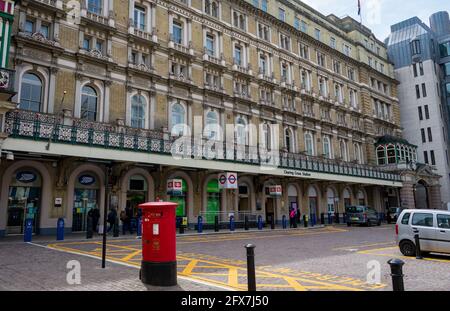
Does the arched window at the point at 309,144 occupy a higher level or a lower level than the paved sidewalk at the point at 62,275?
higher

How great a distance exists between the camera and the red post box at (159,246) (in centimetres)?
770

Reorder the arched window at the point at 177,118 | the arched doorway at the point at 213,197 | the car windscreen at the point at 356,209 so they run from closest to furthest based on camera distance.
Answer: the arched window at the point at 177,118, the arched doorway at the point at 213,197, the car windscreen at the point at 356,209

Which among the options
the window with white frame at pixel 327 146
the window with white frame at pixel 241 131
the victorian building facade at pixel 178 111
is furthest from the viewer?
the window with white frame at pixel 327 146

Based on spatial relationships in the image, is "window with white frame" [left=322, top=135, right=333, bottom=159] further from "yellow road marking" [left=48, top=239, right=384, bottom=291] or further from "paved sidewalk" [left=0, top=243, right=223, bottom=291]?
"paved sidewalk" [left=0, top=243, right=223, bottom=291]

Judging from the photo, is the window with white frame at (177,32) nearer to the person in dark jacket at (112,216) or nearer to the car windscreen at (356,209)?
the person in dark jacket at (112,216)

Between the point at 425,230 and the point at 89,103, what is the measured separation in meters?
20.2

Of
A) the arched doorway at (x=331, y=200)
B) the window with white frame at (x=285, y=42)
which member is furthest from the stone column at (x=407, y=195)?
the window with white frame at (x=285, y=42)

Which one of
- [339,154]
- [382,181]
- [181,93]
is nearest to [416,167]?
[382,181]

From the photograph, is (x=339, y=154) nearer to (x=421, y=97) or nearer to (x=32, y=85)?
(x=421, y=97)

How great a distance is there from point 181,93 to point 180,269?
20.3m

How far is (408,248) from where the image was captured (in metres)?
12.9

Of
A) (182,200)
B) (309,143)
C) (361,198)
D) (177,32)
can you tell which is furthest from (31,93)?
(361,198)

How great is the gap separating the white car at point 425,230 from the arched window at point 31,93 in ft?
65.5

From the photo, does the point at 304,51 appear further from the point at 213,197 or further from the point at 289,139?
the point at 213,197
